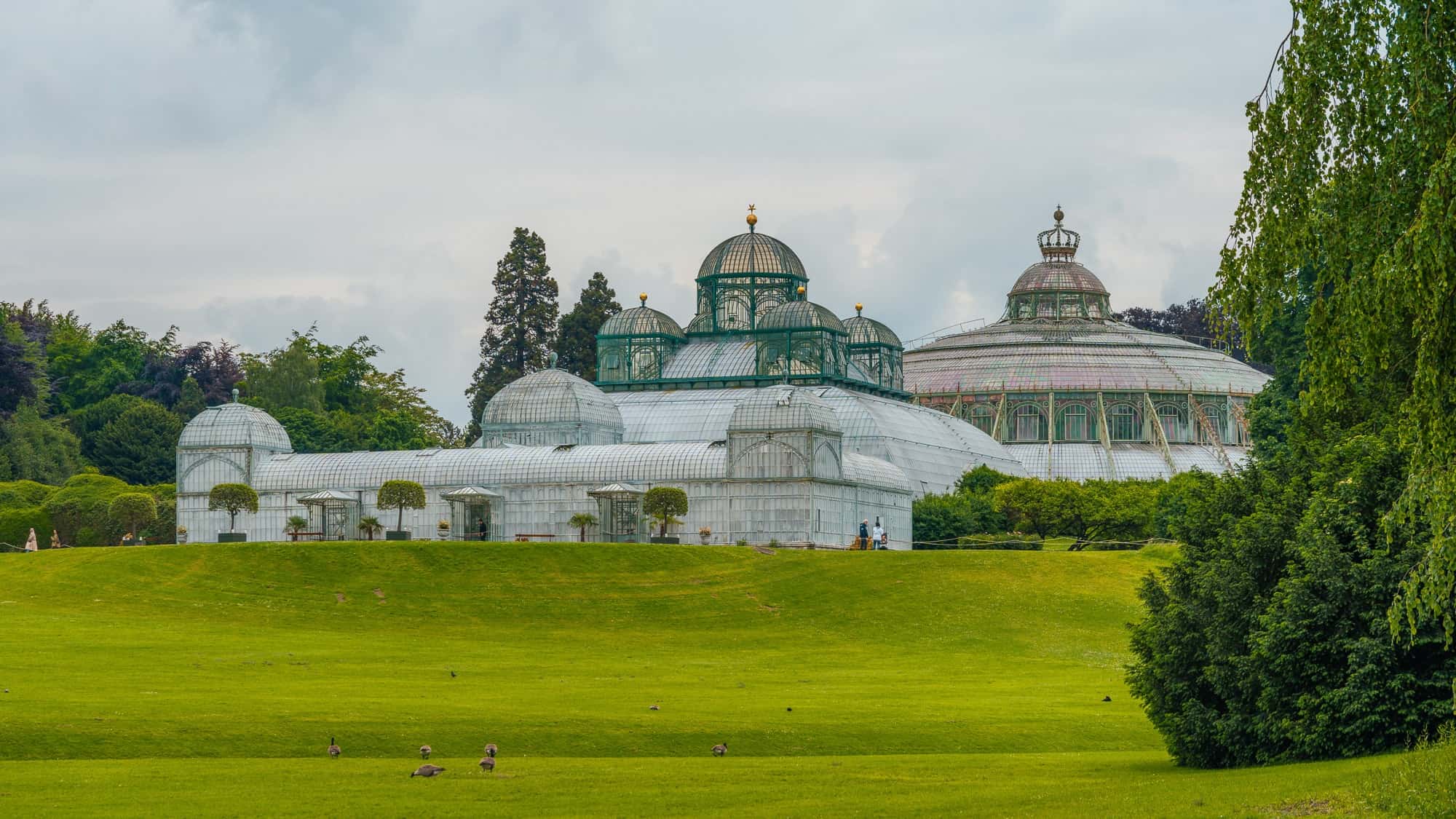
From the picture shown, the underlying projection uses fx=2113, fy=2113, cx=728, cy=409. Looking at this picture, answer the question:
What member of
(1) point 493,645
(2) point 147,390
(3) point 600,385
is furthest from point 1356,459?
(2) point 147,390

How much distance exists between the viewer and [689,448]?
87688 mm

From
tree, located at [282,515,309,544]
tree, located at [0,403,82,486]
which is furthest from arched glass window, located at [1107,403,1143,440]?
tree, located at [0,403,82,486]

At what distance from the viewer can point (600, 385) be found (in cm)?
11294

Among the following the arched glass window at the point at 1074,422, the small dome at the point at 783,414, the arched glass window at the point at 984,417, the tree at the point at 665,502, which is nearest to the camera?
the tree at the point at 665,502

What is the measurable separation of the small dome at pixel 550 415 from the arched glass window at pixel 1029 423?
40.7 meters

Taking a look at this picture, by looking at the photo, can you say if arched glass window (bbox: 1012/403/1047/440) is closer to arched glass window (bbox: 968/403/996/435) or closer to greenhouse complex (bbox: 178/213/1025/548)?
arched glass window (bbox: 968/403/996/435)

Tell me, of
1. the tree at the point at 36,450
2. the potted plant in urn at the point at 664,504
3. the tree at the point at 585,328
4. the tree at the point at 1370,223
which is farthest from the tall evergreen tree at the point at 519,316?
the tree at the point at 1370,223

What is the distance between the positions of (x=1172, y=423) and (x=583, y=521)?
58625 mm

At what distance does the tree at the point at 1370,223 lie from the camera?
22.7m

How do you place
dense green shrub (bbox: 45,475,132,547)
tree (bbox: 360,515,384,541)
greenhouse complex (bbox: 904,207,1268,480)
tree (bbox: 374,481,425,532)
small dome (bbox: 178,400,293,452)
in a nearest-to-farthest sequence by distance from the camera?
tree (bbox: 360,515,384,541) → tree (bbox: 374,481,425,532) → dense green shrub (bbox: 45,475,132,547) → small dome (bbox: 178,400,293,452) → greenhouse complex (bbox: 904,207,1268,480)

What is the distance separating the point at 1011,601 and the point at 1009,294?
3455 inches

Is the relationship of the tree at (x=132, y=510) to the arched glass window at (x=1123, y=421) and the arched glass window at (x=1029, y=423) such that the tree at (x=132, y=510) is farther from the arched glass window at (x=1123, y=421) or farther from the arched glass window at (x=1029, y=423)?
the arched glass window at (x=1123, y=421)

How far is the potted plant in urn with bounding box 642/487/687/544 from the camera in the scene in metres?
82.1

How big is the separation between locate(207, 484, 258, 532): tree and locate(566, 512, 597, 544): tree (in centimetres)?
1387
